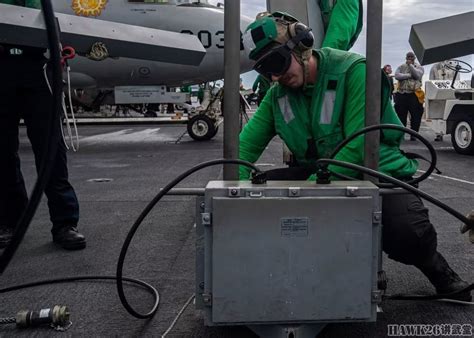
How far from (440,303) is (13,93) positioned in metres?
2.05

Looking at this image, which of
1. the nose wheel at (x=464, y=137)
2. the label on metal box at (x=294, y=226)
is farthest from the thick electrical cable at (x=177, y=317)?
the nose wheel at (x=464, y=137)

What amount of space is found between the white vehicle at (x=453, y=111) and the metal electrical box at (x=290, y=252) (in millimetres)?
5697

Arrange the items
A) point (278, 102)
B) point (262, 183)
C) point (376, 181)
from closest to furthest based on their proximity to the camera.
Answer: point (262, 183), point (376, 181), point (278, 102)

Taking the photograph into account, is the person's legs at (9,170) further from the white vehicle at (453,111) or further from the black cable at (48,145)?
the white vehicle at (453,111)

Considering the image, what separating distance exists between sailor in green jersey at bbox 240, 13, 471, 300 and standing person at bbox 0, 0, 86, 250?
1165 mm

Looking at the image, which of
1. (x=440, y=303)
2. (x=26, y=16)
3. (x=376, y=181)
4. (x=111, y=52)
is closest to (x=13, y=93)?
(x=26, y=16)

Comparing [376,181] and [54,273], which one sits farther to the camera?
[54,273]

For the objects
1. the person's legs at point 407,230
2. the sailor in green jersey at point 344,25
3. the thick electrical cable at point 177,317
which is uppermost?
the sailor in green jersey at point 344,25

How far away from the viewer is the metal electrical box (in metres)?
1.28

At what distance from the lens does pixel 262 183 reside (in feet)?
4.56

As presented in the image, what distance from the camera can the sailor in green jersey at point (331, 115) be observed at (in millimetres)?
1569

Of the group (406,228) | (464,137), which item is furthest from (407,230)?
(464,137)

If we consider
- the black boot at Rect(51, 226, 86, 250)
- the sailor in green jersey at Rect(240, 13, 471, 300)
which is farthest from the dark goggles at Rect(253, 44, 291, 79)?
the black boot at Rect(51, 226, 86, 250)

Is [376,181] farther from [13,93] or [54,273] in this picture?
[13,93]
